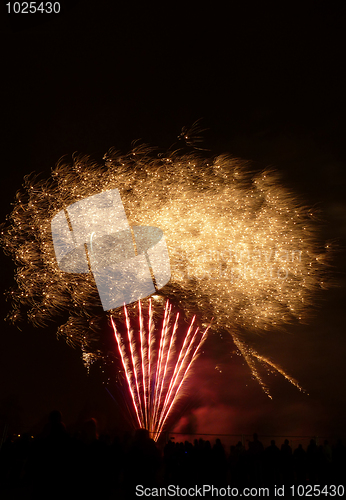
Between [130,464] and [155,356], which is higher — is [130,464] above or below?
below

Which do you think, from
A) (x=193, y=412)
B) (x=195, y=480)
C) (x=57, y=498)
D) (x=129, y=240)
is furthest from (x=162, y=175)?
(x=193, y=412)

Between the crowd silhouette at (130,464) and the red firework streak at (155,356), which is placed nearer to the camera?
the crowd silhouette at (130,464)

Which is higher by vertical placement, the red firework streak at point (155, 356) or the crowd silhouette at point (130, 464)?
the red firework streak at point (155, 356)

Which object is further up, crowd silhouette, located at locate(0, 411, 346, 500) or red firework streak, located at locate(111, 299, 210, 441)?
red firework streak, located at locate(111, 299, 210, 441)

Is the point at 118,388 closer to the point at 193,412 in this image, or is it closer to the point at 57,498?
the point at 57,498
